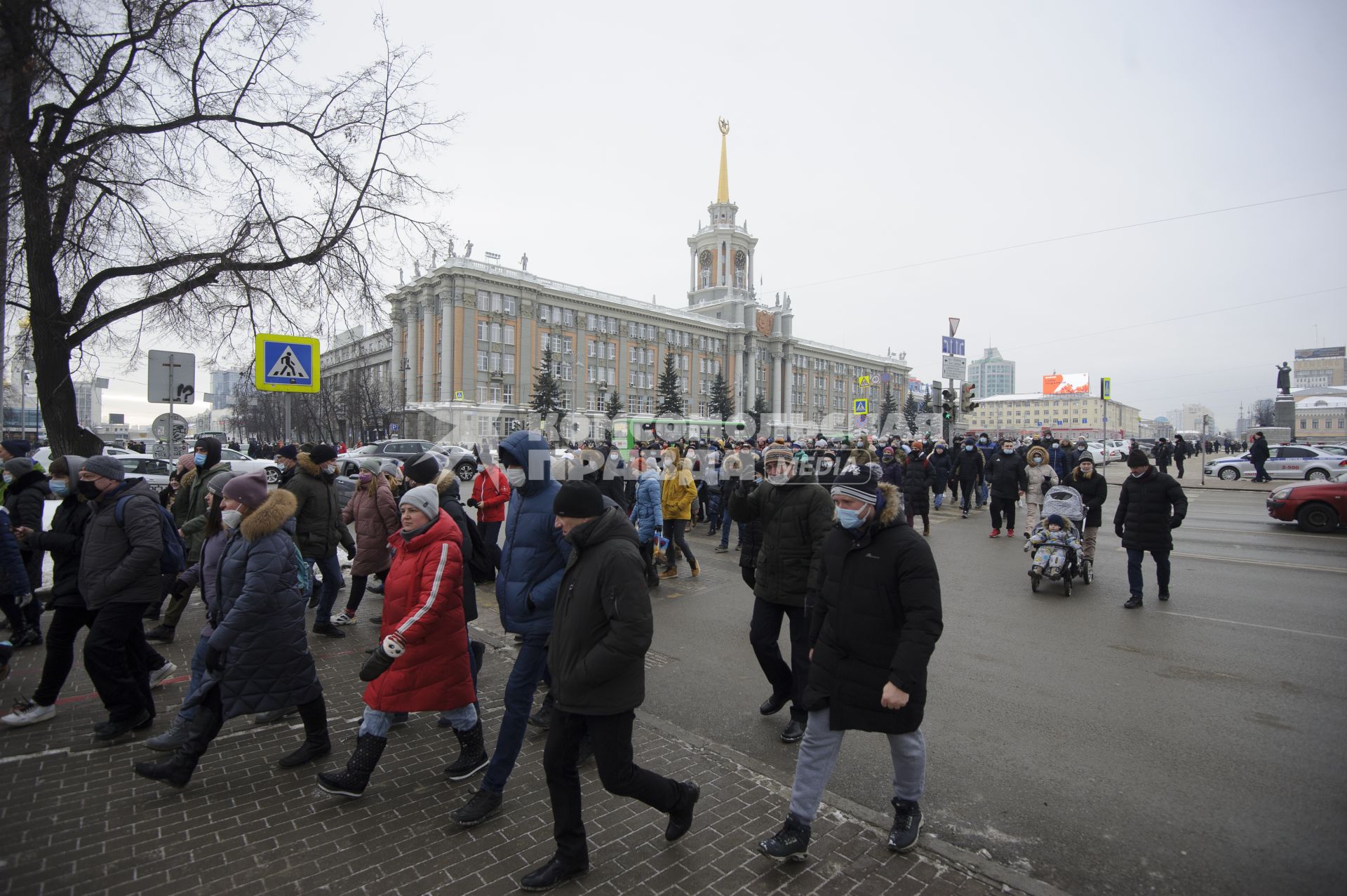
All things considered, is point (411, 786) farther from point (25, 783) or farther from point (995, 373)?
point (995, 373)

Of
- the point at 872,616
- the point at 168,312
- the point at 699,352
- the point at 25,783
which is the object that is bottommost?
the point at 25,783

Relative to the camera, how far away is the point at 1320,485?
14.3 metres

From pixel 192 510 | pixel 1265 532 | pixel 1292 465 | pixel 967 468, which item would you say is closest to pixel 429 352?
pixel 967 468

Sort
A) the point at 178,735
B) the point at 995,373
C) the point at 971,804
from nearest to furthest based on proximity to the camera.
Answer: the point at 971,804, the point at 178,735, the point at 995,373

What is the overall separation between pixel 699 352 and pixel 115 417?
6901 cm

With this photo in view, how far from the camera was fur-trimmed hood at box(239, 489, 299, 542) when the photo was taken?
397cm

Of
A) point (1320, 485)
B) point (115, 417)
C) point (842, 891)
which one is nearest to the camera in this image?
point (842, 891)

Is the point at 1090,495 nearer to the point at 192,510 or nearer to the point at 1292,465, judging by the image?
the point at 192,510

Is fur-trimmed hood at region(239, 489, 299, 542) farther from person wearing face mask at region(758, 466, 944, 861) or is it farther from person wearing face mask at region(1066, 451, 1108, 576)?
person wearing face mask at region(1066, 451, 1108, 576)

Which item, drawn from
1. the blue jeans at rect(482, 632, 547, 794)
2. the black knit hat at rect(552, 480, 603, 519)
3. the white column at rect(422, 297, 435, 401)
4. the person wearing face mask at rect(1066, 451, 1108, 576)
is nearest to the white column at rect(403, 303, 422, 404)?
the white column at rect(422, 297, 435, 401)

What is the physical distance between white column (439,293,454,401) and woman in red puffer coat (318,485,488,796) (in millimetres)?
71484

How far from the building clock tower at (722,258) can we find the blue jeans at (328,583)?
10438 cm

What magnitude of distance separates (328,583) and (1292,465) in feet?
113

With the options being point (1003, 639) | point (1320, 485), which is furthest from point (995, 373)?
point (1003, 639)
